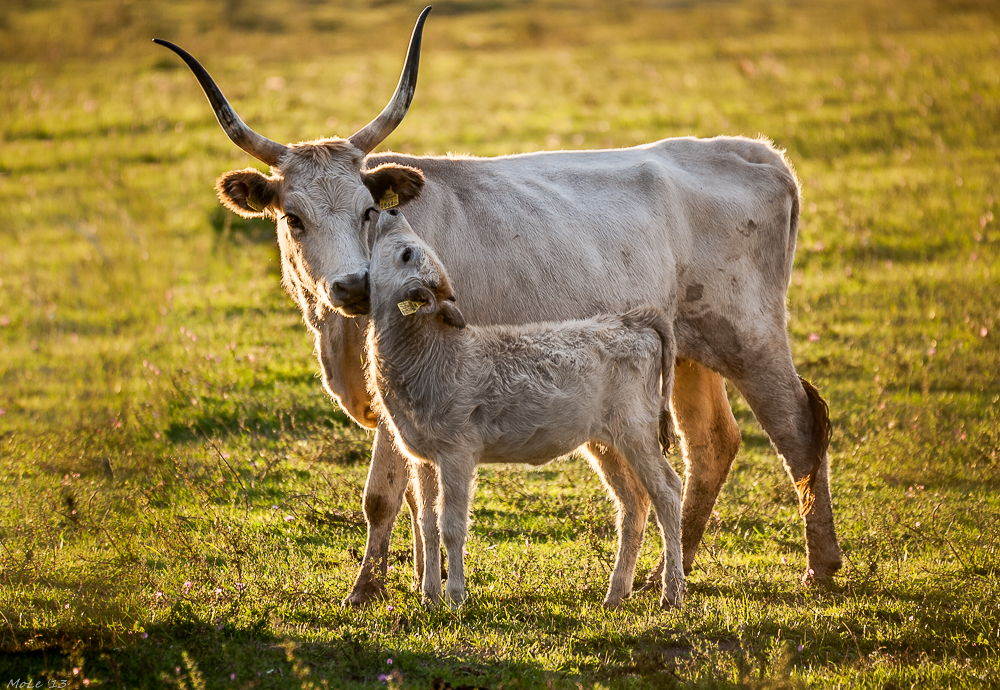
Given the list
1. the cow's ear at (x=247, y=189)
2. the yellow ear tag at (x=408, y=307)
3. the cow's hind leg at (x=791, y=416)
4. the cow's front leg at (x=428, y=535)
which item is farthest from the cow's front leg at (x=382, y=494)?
the cow's hind leg at (x=791, y=416)

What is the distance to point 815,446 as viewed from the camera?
7574 millimetres

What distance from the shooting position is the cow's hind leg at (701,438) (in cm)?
768

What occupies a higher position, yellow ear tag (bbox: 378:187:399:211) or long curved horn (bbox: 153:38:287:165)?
long curved horn (bbox: 153:38:287:165)

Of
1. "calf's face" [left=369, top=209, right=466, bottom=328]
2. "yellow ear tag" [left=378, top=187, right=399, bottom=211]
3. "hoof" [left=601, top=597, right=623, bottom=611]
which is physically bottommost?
"hoof" [left=601, top=597, right=623, bottom=611]

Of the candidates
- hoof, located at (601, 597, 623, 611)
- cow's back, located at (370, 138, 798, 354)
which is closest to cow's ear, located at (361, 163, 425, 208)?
cow's back, located at (370, 138, 798, 354)

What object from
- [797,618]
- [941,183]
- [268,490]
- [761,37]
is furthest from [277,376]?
[761,37]

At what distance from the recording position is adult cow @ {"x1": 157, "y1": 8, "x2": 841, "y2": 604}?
21.0ft

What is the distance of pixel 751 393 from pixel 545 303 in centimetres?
195

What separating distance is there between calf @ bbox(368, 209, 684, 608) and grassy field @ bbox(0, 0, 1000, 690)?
2.23ft

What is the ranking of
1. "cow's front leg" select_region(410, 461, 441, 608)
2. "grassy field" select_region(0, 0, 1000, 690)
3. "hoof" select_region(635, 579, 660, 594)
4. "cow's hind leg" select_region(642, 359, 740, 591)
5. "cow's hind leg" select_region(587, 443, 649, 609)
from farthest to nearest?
1. "cow's hind leg" select_region(642, 359, 740, 591)
2. "hoof" select_region(635, 579, 660, 594)
3. "cow's hind leg" select_region(587, 443, 649, 609)
4. "cow's front leg" select_region(410, 461, 441, 608)
5. "grassy field" select_region(0, 0, 1000, 690)

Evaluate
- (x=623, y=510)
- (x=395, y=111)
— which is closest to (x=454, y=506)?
(x=623, y=510)

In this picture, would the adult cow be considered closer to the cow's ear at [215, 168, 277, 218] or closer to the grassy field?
the cow's ear at [215, 168, 277, 218]

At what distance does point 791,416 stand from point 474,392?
310cm

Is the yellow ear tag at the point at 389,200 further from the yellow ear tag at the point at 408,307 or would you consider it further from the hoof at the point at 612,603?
the hoof at the point at 612,603
